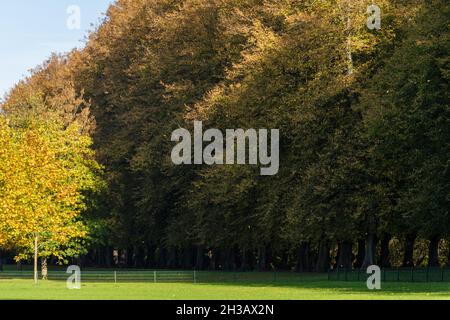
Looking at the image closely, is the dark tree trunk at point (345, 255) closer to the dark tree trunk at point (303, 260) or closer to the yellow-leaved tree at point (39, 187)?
the dark tree trunk at point (303, 260)

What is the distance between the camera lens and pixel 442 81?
65.9 m

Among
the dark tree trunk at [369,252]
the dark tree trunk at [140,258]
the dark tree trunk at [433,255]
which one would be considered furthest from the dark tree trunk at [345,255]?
the dark tree trunk at [140,258]

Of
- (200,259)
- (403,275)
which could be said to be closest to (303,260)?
(200,259)

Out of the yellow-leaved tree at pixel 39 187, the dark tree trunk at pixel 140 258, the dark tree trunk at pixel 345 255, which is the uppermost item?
the yellow-leaved tree at pixel 39 187

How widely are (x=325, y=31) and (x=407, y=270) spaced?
16.5 metres

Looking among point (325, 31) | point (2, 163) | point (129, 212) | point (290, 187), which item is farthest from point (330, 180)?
point (129, 212)

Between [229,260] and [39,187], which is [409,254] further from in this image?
[39,187]

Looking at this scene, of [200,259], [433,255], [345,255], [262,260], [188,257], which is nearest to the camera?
[433,255]

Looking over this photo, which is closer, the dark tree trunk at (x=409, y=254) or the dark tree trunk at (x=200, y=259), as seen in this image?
the dark tree trunk at (x=409, y=254)

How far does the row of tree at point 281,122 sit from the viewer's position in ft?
224

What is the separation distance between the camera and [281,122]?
7675 centimetres

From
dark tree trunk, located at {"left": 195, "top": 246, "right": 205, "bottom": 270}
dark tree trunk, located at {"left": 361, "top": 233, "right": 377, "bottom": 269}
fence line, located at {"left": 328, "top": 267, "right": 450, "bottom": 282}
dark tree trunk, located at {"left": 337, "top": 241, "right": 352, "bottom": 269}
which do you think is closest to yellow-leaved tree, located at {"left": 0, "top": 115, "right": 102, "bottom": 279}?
dark tree trunk, located at {"left": 195, "top": 246, "right": 205, "bottom": 270}

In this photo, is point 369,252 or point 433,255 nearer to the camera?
point 369,252
